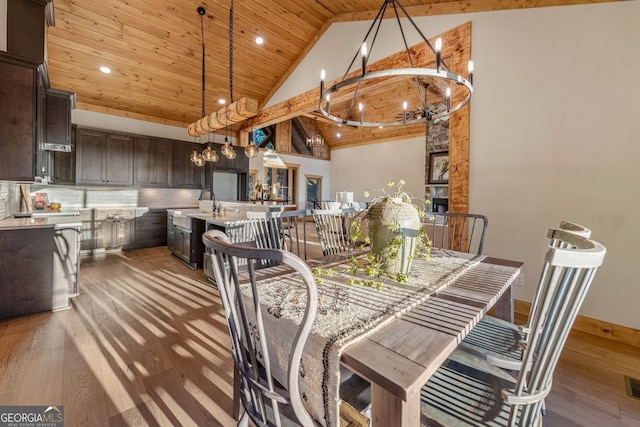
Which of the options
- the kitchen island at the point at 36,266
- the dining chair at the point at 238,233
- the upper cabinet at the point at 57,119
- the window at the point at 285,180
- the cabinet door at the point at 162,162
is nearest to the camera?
the dining chair at the point at 238,233

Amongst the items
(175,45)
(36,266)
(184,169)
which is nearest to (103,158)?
(184,169)

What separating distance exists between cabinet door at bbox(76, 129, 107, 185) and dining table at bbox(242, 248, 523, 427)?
5629 millimetres

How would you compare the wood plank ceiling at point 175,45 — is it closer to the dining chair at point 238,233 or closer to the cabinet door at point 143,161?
the cabinet door at point 143,161

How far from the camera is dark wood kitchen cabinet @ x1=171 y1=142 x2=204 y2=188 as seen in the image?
6225 mm

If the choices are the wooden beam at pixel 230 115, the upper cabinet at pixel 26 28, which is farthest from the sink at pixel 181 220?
the upper cabinet at pixel 26 28

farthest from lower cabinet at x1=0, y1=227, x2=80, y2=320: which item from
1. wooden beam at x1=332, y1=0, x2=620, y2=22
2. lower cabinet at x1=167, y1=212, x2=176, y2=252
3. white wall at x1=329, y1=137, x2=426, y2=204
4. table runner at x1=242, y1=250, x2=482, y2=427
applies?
white wall at x1=329, y1=137, x2=426, y2=204

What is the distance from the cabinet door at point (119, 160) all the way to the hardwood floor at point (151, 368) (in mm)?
3323

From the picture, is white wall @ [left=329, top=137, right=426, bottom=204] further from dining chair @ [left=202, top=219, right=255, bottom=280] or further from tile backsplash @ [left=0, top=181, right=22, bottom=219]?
tile backsplash @ [left=0, top=181, right=22, bottom=219]

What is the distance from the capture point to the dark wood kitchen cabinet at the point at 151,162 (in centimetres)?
572

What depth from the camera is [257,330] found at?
850 mm

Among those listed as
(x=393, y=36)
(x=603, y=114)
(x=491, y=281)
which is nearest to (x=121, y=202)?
(x=393, y=36)

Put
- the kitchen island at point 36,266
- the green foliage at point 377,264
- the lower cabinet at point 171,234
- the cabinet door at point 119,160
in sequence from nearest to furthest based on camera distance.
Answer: the green foliage at point 377,264 → the kitchen island at point 36,266 → the lower cabinet at point 171,234 → the cabinet door at point 119,160

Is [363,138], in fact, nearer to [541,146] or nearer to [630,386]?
[541,146]

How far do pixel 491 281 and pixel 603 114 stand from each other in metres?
2.13
